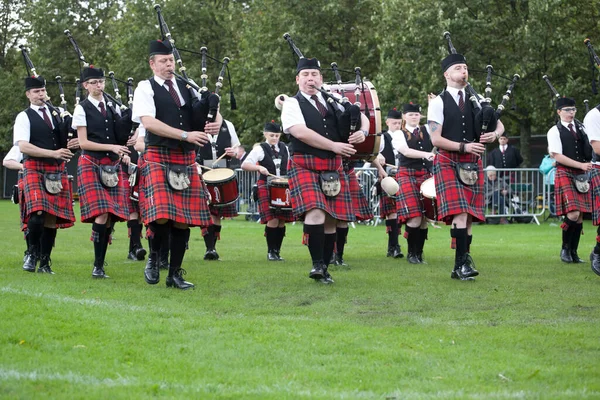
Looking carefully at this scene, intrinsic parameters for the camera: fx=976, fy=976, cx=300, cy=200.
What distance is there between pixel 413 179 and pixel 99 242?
346 centimetres

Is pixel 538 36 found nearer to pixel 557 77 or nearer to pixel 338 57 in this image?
pixel 557 77

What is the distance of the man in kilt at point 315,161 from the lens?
7402mm

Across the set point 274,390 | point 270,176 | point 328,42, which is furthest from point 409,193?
point 328,42

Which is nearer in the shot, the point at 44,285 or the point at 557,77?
the point at 44,285

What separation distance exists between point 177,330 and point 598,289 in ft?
11.3

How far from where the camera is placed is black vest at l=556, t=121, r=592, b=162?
9.45 meters

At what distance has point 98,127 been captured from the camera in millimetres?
8008

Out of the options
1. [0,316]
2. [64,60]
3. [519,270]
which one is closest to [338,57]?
[64,60]

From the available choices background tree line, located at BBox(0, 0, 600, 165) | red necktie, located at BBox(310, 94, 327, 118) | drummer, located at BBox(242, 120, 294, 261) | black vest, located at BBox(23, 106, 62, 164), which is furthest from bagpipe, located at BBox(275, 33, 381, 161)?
background tree line, located at BBox(0, 0, 600, 165)

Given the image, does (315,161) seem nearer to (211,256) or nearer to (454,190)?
(454,190)

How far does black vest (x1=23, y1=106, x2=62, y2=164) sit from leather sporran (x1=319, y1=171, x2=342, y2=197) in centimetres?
256

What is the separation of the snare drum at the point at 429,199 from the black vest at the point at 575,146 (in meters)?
1.34

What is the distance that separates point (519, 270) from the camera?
8586 millimetres

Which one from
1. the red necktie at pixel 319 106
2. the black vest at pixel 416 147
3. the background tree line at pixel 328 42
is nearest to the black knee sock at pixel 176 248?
the red necktie at pixel 319 106
